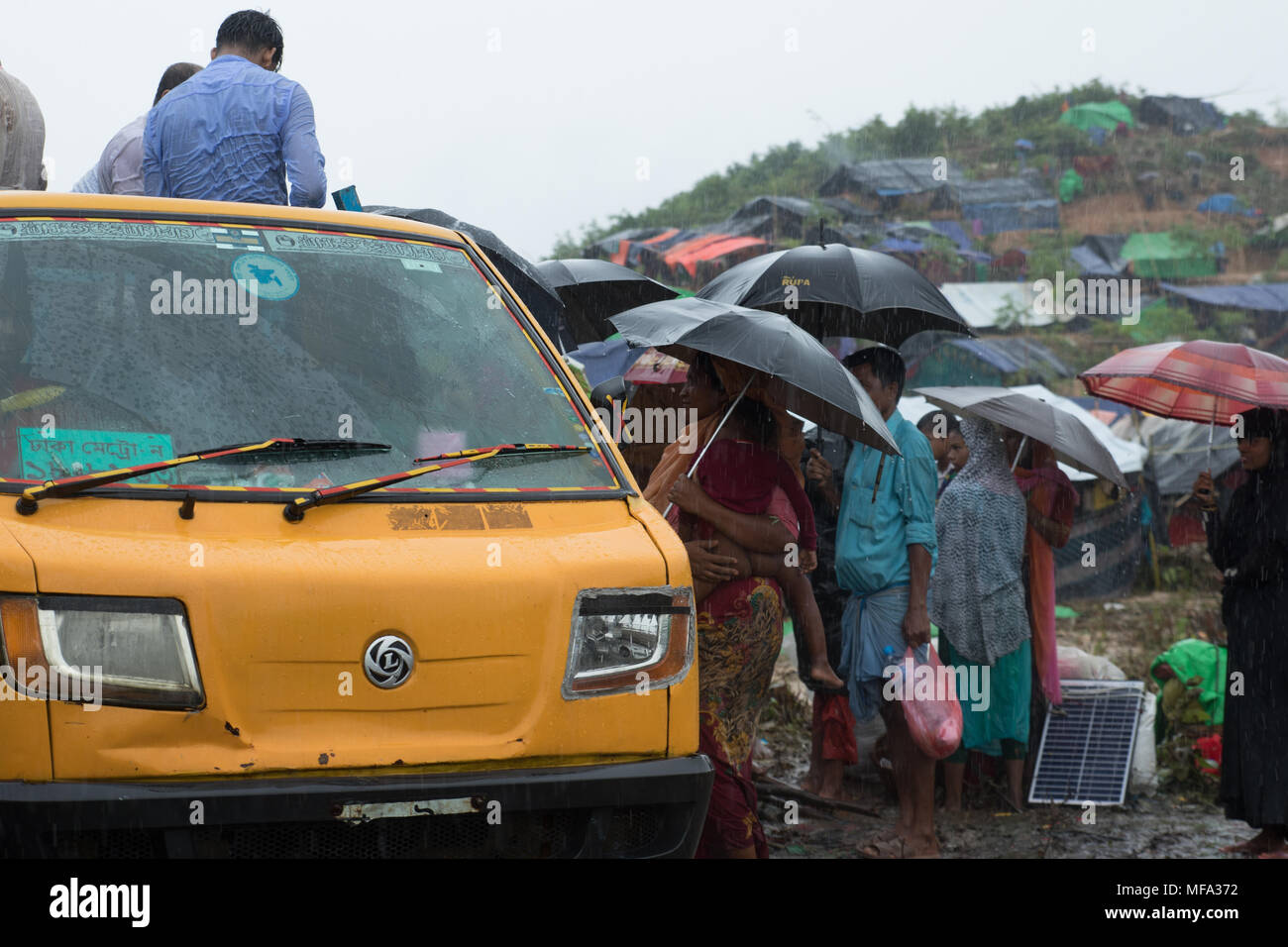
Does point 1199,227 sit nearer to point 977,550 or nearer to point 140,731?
point 977,550

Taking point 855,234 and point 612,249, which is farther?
point 855,234

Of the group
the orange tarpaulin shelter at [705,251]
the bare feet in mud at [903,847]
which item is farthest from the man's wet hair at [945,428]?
the orange tarpaulin shelter at [705,251]

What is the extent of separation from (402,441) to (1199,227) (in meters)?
41.2

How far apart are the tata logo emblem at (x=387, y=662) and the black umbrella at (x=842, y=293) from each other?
→ 411cm

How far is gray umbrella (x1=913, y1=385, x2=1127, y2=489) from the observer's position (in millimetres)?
Answer: 6621

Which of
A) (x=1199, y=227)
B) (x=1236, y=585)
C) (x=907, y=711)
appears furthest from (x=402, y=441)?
(x=1199, y=227)

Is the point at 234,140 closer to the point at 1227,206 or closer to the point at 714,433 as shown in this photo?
the point at 714,433

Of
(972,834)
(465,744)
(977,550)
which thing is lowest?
(972,834)

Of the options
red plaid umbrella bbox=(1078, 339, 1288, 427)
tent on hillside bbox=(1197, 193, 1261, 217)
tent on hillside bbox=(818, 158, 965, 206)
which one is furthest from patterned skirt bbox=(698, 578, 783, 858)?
tent on hillside bbox=(1197, 193, 1261, 217)

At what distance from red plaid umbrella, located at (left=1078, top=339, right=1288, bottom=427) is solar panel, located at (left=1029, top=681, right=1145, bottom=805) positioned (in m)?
1.48

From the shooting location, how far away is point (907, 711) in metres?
5.83

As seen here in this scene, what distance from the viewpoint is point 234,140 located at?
4906 millimetres

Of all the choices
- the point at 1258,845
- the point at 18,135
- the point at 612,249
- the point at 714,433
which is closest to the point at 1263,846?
the point at 1258,845

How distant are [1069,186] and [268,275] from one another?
43.8 meters
